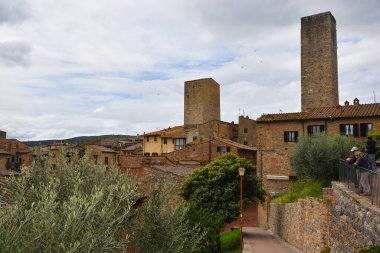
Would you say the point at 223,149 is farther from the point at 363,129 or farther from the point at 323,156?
the point at 323,156

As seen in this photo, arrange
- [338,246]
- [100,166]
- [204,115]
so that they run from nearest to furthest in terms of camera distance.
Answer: [100,166] → [338,246] → [204,115]

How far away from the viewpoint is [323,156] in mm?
22047

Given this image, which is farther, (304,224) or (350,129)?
(350,129)

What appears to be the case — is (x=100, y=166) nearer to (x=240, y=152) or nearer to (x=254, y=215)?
(x=254, y=215)

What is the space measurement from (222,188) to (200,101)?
41543mm

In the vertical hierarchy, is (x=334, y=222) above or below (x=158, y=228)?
below

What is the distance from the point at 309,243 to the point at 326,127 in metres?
19.6

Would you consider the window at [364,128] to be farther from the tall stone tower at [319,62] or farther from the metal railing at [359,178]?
the metal railing at [359,178]

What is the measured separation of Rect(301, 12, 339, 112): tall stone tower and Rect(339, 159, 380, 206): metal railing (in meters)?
31.3

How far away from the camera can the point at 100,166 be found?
36.1 ft

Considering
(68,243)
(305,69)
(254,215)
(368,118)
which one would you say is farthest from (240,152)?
(68,243)

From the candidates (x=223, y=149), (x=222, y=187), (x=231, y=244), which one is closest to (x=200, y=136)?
(x=223, y=149)

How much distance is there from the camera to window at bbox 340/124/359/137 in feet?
109

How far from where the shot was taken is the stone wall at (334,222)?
31.2 ft
